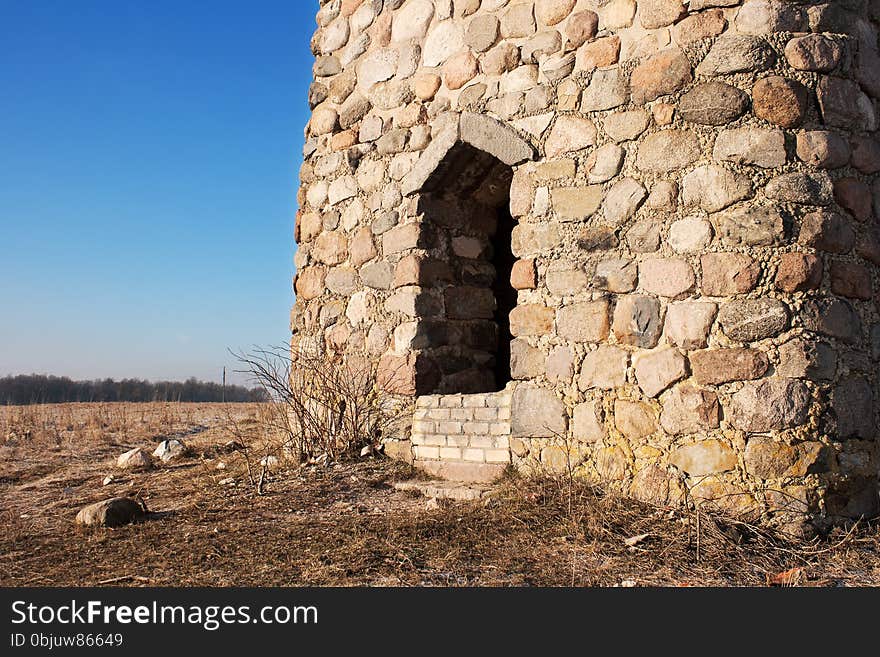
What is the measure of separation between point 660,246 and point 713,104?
76 centimetres

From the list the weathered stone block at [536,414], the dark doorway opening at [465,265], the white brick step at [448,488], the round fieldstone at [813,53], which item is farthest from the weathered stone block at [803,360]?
the dark doorway opening at [465,265]

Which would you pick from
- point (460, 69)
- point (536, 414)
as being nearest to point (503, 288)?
point (460, 69)

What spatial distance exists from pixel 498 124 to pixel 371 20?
1.59 metres

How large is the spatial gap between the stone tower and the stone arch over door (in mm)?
20

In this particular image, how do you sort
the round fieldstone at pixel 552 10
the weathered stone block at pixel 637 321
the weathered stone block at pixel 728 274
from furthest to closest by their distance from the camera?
the round fieldstone at pixel 552 10 < the weathered stone block at pixel 637 321 < the weathered stone block at pixel 728 274

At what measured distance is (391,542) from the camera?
3469mm

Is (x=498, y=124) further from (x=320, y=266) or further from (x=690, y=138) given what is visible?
→ (x=320, y=266)

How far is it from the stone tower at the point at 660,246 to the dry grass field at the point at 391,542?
271 mm

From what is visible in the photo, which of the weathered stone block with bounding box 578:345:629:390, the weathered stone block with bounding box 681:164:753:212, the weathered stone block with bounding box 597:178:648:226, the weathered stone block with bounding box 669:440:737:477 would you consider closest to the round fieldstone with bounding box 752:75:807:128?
the weathered stone block with bounding box 681:164:753:212

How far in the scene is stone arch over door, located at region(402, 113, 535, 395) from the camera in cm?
498

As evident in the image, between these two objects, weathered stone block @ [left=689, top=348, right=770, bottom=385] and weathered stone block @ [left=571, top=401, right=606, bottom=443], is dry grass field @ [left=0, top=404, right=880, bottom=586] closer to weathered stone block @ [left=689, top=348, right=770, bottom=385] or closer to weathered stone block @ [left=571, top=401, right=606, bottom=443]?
weathered stone block @ [left=571, top=401, right=606, bottom=443]

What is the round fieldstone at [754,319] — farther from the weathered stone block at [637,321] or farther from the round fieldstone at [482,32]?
the round fieldstone at [482,32]

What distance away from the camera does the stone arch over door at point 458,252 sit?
4.98 m

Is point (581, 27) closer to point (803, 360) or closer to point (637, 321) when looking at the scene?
point (637, 321)
